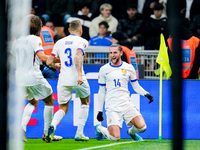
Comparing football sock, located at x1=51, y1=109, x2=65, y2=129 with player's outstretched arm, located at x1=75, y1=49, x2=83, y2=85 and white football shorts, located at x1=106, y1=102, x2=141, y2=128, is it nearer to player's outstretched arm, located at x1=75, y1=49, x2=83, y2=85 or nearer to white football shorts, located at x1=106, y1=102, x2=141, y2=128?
player's outstretched arm, located at x1=75, y1=49, x2=83, y2=85

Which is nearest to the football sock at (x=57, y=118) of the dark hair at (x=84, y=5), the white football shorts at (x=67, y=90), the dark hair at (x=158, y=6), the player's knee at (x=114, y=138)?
the white football shorts at (x=67, y=90)

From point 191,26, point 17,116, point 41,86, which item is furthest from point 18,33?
point 191,26

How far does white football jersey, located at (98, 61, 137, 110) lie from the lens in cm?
839

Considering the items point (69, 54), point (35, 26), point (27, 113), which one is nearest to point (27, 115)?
point (27, 113)

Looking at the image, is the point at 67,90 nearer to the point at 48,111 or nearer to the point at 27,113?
the point at 48,111

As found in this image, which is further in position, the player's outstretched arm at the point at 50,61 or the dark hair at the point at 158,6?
the dark hair at the point at 158,6

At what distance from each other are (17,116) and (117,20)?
38.3 feet

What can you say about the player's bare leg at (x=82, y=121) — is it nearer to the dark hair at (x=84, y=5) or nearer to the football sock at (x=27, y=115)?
the football sock at (x=27, y=115)

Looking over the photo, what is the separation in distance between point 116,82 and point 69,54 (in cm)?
96

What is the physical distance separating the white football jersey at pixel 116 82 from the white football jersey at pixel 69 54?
22.2 inches

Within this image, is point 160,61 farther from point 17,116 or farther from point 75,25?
point 17,116

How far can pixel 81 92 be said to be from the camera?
27.3 ft

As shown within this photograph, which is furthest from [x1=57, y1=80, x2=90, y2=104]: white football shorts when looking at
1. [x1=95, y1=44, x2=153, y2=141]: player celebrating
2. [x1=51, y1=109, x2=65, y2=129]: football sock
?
[x1=95, y1=44, x2=153, y2=141]: player celebrating

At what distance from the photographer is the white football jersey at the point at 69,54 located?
8188 mm
